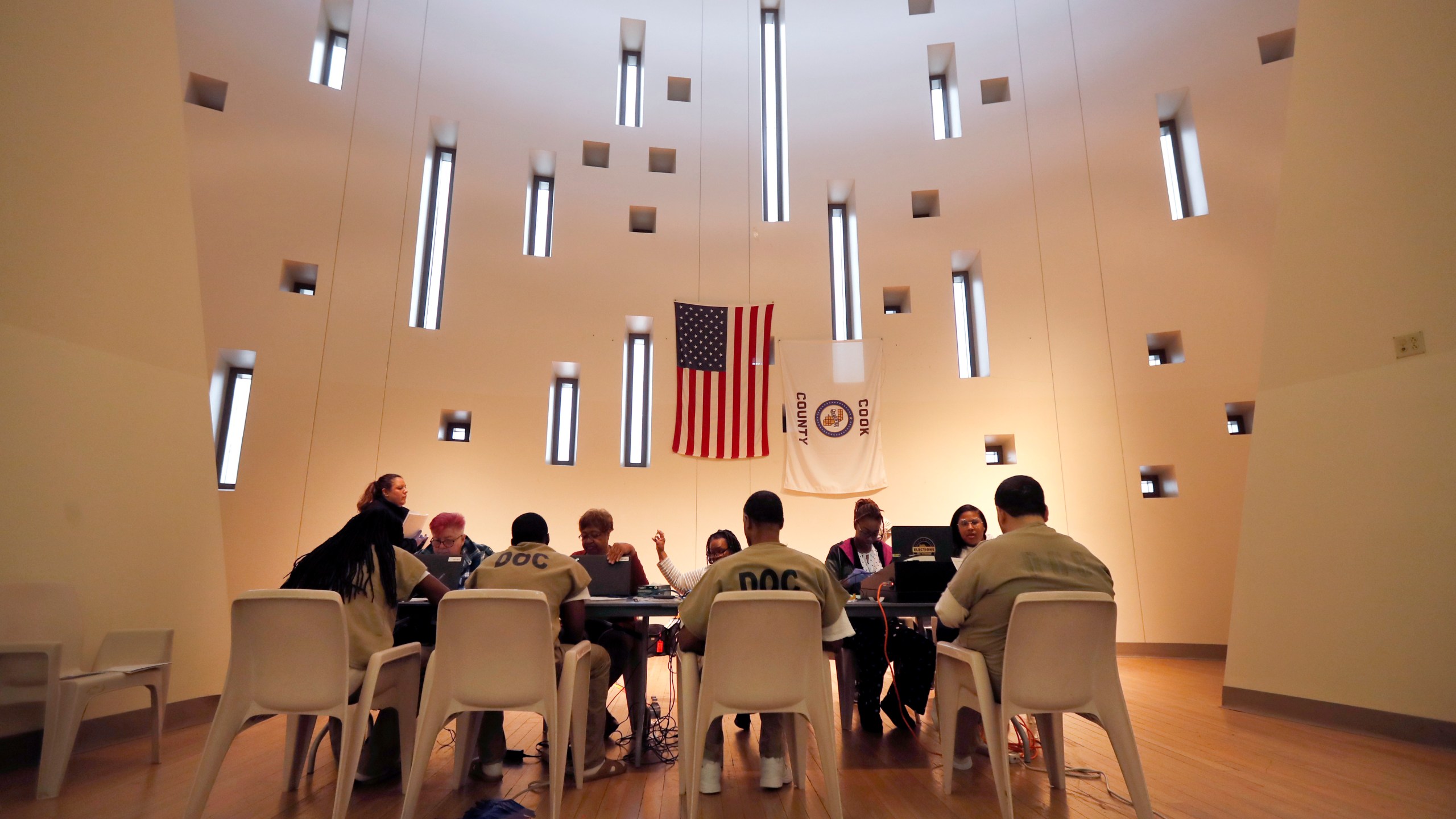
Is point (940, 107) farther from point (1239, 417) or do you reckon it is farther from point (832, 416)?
point (1239, 417)

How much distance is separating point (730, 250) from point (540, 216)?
2041 millimetres

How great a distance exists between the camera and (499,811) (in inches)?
82.2

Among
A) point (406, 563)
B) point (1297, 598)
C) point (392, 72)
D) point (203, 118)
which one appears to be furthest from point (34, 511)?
point (1297, 598)

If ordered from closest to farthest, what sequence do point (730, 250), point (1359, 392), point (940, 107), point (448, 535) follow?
point (1359, 392) → point (448, 535) → point (730, 250) → point (940, 107)

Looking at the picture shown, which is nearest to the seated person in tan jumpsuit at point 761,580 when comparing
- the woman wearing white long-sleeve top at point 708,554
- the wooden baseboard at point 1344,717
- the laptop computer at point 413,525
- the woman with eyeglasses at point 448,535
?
the woman wearing white long-sleeve top at point 708,554

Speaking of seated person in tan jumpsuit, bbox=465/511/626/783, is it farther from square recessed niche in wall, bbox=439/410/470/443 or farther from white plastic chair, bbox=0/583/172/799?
square recessed niche in wall, bbox=439/410/470/443

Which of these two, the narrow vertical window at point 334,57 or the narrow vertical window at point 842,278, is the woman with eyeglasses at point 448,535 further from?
the narrow vertical window at point 334,57

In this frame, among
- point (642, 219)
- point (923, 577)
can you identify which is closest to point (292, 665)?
point (923, 577)

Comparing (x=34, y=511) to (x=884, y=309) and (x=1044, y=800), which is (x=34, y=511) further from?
(x=884, y=309)

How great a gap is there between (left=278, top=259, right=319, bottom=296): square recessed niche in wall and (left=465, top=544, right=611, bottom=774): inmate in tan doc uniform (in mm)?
4717

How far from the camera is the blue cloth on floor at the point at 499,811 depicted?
206 cm

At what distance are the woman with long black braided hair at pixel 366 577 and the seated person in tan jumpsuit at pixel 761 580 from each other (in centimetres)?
84

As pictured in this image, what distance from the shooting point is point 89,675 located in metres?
2.64

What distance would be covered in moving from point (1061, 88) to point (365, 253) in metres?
7.15
